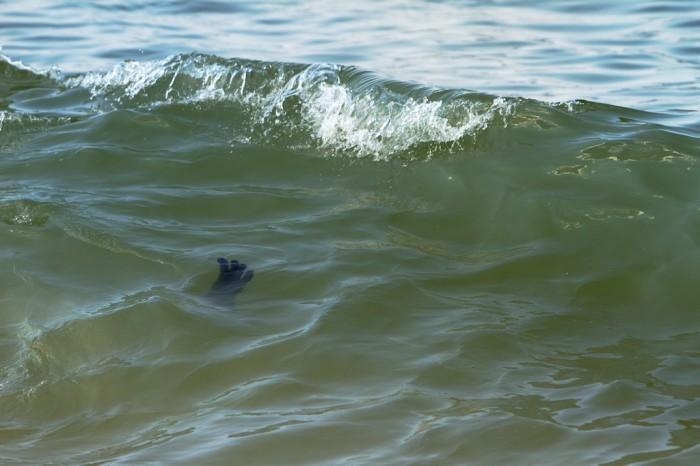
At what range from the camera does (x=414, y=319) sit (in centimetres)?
527

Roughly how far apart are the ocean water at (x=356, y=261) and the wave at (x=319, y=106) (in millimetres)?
24

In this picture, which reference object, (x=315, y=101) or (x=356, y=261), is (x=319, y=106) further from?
(x=356, y=261)

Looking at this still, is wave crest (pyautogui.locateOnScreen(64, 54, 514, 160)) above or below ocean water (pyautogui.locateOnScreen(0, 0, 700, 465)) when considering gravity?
above

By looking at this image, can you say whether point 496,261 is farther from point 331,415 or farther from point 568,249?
point 331,415

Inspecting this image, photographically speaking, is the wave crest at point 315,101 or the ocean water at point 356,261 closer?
the ocean water at point 356,261

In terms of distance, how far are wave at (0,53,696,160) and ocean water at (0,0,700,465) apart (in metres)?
0.02

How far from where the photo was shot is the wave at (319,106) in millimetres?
7496

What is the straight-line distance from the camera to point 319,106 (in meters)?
8.20

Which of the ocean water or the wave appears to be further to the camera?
the wave

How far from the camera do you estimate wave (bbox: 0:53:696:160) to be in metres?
7.50

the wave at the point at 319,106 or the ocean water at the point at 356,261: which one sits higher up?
the wave at the point at 319,106

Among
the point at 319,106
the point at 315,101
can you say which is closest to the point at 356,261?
the point at 319,106

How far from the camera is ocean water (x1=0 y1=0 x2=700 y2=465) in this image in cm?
431

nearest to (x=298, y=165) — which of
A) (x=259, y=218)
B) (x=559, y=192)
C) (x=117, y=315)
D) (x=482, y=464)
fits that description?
(x=259, y=218)
